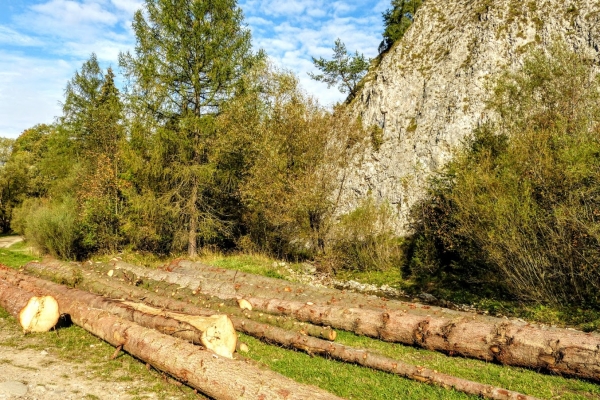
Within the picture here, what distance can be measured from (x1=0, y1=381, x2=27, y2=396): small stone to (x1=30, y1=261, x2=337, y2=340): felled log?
479 cm

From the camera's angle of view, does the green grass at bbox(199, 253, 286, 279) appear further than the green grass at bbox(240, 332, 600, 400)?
Yes

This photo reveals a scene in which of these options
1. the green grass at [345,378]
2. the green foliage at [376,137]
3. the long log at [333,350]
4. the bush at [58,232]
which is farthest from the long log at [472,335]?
the green foliage at [376,137]

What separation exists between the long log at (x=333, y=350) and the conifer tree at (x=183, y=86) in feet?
28.9

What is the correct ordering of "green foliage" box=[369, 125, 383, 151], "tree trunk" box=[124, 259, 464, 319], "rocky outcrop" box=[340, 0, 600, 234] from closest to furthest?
1. "tree trunk" box=[124, 259, 464, 319]
2. "rocky outcrop" box=[340, 0, 600, 234]
3. "green foliage" box=[369, 125, 383, 151]

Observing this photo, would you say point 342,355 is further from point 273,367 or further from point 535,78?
point 535,78

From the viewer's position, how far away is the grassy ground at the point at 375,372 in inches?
240

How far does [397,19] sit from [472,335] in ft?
137

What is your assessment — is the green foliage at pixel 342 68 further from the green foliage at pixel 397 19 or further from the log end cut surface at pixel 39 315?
the log end cut surface at pixel 39 315

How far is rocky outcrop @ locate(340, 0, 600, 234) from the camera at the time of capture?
2686 cm

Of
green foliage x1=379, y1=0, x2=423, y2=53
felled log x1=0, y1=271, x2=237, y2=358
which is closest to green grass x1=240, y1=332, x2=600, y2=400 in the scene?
felled log x1=0, y1=271, x2=237, y2=358

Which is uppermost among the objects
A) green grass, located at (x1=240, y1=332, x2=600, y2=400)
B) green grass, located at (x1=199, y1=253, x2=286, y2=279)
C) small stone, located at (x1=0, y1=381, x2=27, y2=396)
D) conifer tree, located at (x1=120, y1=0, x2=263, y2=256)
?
conifer tree, located at (x1=120, y1=0, x2=263, y2=256)

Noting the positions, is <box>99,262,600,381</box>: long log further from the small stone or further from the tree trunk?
the small stone

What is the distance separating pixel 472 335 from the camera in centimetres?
756

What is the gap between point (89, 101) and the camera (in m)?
33.5
